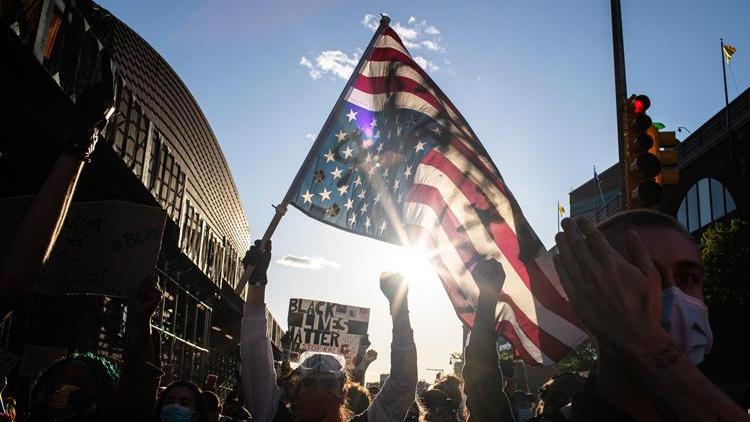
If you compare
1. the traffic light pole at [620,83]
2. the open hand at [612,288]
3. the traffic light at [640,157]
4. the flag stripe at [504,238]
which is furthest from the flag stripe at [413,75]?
the open hand at [612,288]

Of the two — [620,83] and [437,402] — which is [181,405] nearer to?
[437,402]

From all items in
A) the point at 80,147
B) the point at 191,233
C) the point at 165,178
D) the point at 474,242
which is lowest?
the point at 80,147

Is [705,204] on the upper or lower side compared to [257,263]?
upper

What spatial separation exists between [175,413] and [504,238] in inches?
120

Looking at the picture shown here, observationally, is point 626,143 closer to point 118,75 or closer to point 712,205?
point 118,75

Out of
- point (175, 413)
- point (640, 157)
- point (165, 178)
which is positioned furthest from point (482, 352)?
point (165, 178)

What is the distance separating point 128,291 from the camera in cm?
429

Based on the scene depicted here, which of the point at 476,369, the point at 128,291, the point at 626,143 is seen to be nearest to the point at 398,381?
the point at 476,369

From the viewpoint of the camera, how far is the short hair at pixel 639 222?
4.70 ft

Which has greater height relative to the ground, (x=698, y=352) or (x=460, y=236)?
(x=460, y=236)

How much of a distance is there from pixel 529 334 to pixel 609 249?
14.9ft

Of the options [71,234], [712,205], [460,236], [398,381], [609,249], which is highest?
[712,205]

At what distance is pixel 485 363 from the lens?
8.57 feet

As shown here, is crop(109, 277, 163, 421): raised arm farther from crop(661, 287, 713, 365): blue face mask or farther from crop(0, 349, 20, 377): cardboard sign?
crop(661, 287, 713, 365): blue face mask
